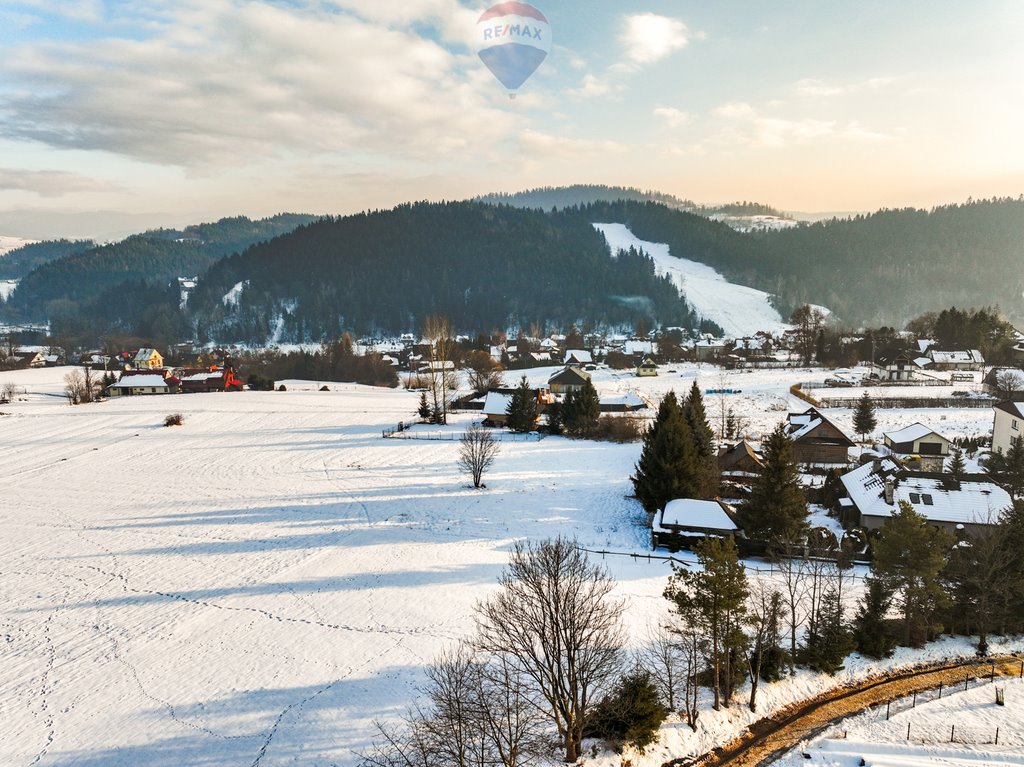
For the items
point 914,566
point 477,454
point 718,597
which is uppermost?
point 477,454

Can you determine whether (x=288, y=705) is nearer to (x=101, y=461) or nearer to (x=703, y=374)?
(x=101, y=461)

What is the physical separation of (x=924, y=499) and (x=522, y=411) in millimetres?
30179

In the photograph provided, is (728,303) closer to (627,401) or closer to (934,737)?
(627,401)

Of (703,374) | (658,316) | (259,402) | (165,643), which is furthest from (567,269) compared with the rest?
(165,643)

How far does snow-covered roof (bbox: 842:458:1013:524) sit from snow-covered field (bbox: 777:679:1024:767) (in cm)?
1091

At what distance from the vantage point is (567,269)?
189m

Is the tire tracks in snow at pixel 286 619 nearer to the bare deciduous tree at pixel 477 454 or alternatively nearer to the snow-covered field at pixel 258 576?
the snow-covered field at pixel 258 576

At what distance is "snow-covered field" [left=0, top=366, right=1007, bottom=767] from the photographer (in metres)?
16.5

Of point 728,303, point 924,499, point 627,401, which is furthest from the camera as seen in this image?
point 728,303

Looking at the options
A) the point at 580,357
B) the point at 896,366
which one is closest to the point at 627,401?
the point at 896,366

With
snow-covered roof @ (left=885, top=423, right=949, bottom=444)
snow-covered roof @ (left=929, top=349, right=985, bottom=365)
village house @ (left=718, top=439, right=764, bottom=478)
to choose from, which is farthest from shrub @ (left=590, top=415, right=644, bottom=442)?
snow-covered roof @ (left=929, top=349, right=985, bottom=365)

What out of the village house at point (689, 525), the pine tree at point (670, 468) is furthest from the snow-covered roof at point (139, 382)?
the village house at point (689, 525)

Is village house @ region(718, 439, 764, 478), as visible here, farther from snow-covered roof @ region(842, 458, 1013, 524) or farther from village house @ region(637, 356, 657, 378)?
village house @ region(637, 356, 657, 378)

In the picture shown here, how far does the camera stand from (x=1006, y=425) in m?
40.9
